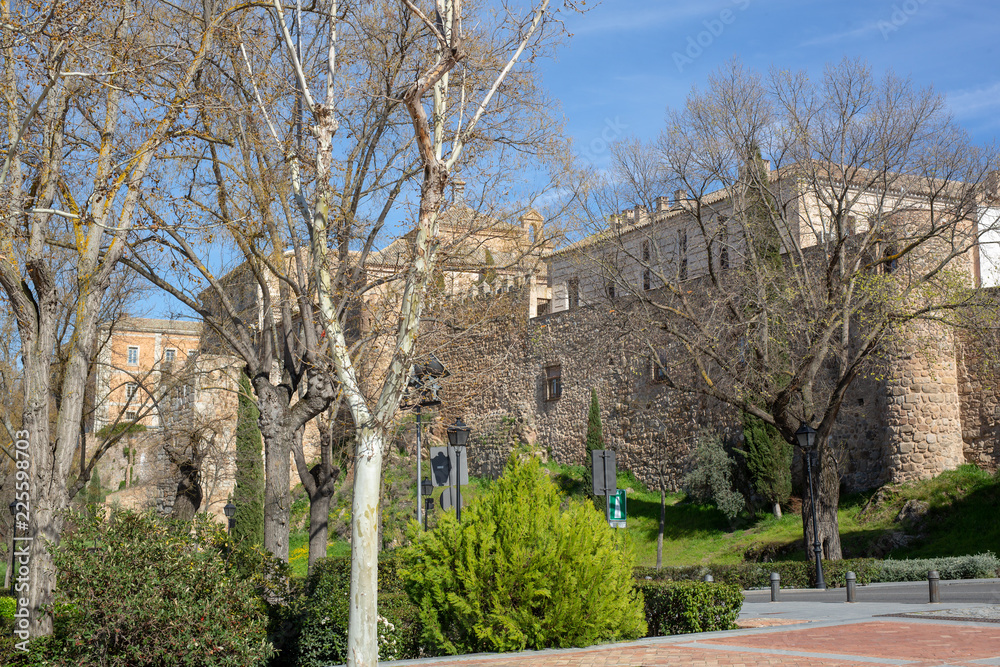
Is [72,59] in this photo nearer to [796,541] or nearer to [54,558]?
[54,558]

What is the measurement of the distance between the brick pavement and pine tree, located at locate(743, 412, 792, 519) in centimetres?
1374

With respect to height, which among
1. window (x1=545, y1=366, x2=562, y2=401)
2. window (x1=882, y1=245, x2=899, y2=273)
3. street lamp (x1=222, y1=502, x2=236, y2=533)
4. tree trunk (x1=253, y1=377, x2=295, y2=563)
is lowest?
street lamp (x1=222, y1=502, x2=236, y2=533)

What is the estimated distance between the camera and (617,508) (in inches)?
492

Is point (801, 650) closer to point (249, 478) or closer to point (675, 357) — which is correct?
point (675, 357)

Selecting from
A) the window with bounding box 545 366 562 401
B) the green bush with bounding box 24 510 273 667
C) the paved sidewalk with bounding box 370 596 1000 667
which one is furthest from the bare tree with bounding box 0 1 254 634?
the window with bounding box 545 366 562 401

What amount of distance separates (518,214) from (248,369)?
4.44m

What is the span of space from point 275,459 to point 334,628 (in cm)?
378

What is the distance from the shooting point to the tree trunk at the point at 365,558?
6.45m

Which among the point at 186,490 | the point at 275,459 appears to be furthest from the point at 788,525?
the point at 186,490

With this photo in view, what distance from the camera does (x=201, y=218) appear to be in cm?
1150

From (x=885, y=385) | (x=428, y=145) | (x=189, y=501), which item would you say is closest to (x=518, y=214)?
(x=428, y=145)

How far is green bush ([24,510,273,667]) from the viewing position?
6.73 m

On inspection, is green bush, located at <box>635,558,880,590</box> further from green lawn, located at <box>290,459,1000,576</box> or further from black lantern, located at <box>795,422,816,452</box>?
black lantern, located at <box>795,422,816,452</box>

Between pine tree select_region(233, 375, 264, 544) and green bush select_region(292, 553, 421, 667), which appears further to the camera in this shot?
pine tree select_region(233, 375, 264, 544)
